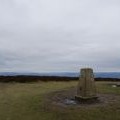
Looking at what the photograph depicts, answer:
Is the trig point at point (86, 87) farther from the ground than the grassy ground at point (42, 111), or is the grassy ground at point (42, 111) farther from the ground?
the trig point at point (86, 87)

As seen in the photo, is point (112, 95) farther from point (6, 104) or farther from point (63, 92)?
point (6, 104)

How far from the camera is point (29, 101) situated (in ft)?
63.9

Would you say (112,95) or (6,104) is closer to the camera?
(6,104)

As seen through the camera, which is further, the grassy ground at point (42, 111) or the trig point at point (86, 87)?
the trig point at point (86, 87)

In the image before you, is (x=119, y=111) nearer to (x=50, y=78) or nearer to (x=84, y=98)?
(x=84, y=98)

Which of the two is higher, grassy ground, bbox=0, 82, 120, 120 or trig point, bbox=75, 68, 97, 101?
trig point, bbox=75, 68, 97, 101

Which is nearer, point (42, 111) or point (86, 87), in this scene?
point (42, 111)

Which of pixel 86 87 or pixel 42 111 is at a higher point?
pixel 86 87

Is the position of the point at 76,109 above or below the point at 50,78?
below

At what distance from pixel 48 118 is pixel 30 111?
1.61 meters

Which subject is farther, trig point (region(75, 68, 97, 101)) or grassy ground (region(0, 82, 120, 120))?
trig point (region(75, 68, 97, 101))

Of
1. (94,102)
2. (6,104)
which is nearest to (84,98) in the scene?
(94,102)

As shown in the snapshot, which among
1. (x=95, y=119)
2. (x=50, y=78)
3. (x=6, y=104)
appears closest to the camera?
(x=95, y=119)

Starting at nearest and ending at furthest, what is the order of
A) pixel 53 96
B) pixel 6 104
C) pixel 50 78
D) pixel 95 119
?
pixel 95 119
pixel 6 104
pixel 53 96
pixel 50 78
